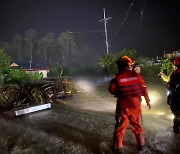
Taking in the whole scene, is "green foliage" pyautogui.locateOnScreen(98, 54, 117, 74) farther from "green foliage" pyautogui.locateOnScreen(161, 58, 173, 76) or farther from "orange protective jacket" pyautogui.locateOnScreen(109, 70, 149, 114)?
"orange protective jacket" pyautogui.locateOnScreen(109, 70, 149, 114)

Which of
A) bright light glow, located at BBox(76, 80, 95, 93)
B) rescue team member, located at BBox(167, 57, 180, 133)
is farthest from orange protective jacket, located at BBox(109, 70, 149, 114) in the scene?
bright light glow, located at BBox(76, 80, 95, 93)

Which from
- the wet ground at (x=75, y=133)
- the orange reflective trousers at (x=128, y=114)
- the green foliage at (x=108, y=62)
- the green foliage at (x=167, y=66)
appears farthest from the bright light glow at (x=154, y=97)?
the green foliage at (x=108, y=62)

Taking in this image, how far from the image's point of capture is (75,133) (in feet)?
20.9

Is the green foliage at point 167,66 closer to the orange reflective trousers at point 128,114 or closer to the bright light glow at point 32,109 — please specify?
the bright light glow at point 32,109

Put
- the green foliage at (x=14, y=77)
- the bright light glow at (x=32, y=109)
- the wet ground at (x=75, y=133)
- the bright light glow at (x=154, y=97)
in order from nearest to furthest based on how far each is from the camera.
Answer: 1. the wet ground at (x=75, y=133)
2. the bright light glow at (x=32, y=109)
3. the bright light glow at (x=154, y=97)
4. the green foliage at (x=14, y=77)

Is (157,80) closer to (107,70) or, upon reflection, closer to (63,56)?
(107,70)

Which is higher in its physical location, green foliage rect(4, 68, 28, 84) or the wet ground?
green foliage rect(4, 68, 28, 84)

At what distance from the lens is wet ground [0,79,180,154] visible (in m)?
5.13

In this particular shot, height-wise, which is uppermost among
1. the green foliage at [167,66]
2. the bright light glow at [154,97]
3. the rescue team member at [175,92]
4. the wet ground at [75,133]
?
the green foliage at [167,66]

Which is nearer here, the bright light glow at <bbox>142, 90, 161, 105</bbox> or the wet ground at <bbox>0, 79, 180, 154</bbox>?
the wet ground at <bbox>0, 79, 180, 154</bbox>

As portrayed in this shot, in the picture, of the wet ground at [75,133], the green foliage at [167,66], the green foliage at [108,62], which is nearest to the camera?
the wet ground at [75,133]

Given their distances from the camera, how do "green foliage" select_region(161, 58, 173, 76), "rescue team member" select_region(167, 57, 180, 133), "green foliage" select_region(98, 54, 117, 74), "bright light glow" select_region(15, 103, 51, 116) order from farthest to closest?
1. "green foliage" select_region(98, 54, 117, 74)
2. "green foliage" select_region(161, 58, 173, 76)
3. "bright light glow" select_region(15, 103, 51, 116)
4. "rescue team member" select_region(167, 57, 180, 133)

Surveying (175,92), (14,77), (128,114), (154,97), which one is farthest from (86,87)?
(128,114)

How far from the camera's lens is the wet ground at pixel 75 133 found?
5129 mm
